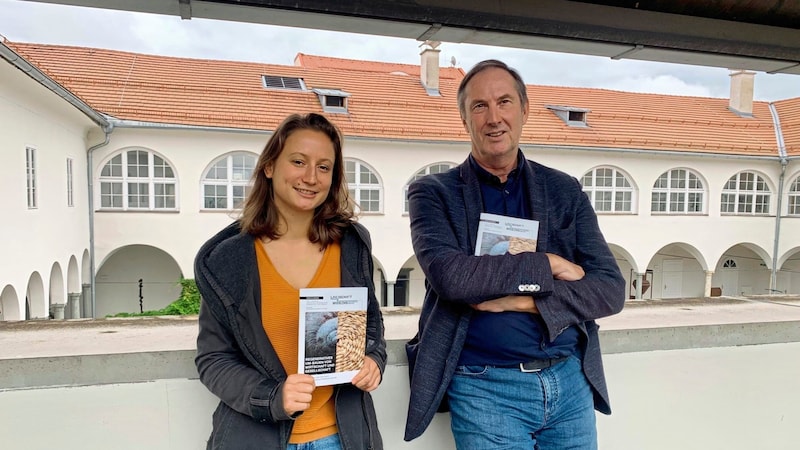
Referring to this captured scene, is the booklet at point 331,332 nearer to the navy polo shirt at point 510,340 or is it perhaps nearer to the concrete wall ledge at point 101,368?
the navy polo shirt at point 510,340

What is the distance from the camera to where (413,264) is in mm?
21125

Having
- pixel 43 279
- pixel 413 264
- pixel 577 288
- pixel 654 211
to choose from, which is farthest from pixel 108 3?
pixel 654 211

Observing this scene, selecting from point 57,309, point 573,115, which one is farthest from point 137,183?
point 573,115

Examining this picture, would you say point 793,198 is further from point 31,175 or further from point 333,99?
point 31,175

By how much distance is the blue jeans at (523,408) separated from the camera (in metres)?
1.53

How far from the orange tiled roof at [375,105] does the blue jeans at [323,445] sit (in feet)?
45.9

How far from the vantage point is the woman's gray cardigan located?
4.36ft

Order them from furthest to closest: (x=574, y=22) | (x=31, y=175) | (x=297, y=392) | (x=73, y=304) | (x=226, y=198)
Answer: (x=226, y=198), (x=73, y=304), (x=31, y=175), (x=574, y=22), (x=297, y=392)

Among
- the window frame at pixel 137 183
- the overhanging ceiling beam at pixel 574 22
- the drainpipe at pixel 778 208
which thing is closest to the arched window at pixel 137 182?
the window frame at pixel 137 183

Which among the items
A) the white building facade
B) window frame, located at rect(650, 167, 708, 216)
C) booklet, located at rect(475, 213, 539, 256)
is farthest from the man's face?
window frame, located at rect(650, 167, 708, 216)

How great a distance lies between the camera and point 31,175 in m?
11.8

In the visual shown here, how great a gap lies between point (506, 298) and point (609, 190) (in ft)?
68.3

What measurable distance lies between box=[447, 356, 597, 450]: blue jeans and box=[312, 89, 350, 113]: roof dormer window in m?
18.1

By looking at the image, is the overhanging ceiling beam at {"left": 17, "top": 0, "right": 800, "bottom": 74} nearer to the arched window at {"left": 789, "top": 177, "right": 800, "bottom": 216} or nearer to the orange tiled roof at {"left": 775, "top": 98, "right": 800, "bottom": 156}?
the orange tiled roof at {"left": 775, "top": 98, "right": 800, "bottom": 156}
